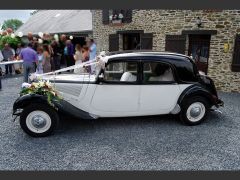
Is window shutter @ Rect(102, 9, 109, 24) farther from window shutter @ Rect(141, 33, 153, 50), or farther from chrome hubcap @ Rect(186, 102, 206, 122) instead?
chrome hubcap @ Rect(186, 102, 206, 122)

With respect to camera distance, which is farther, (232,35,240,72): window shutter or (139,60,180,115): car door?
(232,35,240,72): window shutter

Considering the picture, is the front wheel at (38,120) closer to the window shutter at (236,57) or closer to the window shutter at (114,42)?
the window shutter at (236,57)

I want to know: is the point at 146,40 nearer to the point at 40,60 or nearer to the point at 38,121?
the point at 40,60

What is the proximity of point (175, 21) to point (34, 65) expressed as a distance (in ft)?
19.0

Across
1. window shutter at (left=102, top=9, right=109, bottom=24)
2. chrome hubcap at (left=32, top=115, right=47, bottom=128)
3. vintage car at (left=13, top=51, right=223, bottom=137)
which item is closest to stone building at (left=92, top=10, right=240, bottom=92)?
window shutter at (left=102, top=9, right=109, bottom=24)

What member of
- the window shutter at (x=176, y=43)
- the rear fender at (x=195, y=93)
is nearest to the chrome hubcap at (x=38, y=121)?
the rear fender at (x=195, y=93)

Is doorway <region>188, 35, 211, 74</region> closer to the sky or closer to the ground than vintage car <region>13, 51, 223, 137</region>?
closer to the sky

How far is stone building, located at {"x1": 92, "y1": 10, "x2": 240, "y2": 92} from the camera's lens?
8.37 m

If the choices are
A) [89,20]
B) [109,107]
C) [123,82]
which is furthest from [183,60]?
[89,20]

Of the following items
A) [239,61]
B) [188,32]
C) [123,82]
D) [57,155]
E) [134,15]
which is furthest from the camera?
[134,15]

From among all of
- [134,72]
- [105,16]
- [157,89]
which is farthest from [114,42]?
[157,89]

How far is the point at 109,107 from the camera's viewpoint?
5121 mm

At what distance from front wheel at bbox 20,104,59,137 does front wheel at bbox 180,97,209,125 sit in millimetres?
2916

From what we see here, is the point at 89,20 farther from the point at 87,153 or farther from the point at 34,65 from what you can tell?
the point at 87,153
